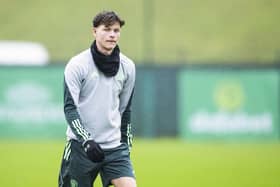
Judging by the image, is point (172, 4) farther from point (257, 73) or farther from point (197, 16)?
point (257, 73)

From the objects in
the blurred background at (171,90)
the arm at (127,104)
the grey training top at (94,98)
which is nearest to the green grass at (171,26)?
the blurred background at (171,90)

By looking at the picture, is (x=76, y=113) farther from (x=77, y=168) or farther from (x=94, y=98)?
(x=77, y=168)

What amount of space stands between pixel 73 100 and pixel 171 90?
1416 cm

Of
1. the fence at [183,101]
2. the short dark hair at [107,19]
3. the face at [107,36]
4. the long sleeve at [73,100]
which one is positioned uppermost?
the short dark hair at [107,19]

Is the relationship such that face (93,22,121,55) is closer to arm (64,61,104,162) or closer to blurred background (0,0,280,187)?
arm (64,61,104,162)

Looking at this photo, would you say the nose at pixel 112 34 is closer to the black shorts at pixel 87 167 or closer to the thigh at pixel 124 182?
the black shorts at pixel 87 167

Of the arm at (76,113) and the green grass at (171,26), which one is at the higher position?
the green grass at (171,26)

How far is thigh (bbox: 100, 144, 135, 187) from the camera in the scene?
774 centimetres

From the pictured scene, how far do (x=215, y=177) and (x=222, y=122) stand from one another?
7.03m

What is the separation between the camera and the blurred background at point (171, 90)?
1622 centimetres

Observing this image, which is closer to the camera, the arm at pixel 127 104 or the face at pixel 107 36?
the face at pixel 107 36

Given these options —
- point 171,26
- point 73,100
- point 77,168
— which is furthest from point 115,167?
point 171,26

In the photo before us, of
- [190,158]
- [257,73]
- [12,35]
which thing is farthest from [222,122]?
[12,35]

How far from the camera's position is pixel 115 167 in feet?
25.4
